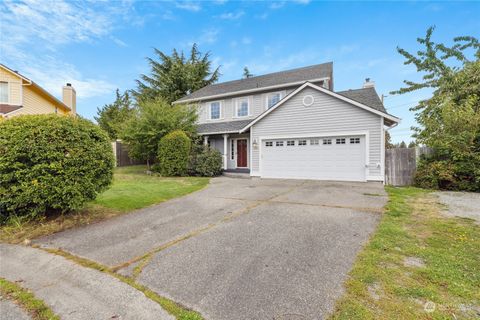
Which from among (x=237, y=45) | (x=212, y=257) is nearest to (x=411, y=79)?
(x=237, y=45)

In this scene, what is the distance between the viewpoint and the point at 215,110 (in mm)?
17234

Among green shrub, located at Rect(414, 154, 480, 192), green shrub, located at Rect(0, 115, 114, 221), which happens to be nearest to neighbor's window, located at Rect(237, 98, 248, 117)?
green shrub, located at Rect(414, 154, 480, 192)

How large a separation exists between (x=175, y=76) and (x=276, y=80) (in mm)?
15095

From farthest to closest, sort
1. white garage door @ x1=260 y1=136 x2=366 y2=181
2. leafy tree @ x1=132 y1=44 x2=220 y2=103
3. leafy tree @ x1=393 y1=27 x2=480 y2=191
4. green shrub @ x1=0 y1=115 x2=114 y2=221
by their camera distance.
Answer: leafy tree @ x1=132 y1=44 x2=220 y2=103, white garage door @ x1=260 y1=136 x2=366 y2=181, leafy tree @ x1=393 y1=27 x2=480 y2=191, green shrub @ x1=0 y1=115 x2=114 y2=221

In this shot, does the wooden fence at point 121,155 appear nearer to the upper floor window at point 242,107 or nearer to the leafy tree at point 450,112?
the upper floor window at point 242,107

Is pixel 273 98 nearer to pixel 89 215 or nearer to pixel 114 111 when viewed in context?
pixel 89 215

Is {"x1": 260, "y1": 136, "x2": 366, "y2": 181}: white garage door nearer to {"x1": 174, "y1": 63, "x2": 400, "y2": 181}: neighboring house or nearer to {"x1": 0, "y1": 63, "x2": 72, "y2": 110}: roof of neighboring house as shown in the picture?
{"x1": 174, "y1": 63, "x2": 400, "y2": 181}: neighboring house

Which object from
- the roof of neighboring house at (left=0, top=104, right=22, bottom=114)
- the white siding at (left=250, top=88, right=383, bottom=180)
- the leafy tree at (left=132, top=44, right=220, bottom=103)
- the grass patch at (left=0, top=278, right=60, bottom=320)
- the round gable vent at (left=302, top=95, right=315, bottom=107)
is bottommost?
the grass patch at (left=0, top=278, right=60, bottom=320)

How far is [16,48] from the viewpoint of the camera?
11.7 meters

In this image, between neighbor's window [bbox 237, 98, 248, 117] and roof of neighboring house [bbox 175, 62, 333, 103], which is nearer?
Result: roof of neighboring house [bbox 175, 62, 333, 103]

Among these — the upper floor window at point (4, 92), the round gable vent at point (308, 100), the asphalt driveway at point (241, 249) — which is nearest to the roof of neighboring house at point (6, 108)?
the upper floor window at point (4, 92)

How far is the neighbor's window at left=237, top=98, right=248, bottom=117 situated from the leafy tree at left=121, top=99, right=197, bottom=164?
3206 millimetres

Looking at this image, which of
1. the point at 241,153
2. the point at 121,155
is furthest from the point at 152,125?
the point at 121,155

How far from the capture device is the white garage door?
33.9 ft
